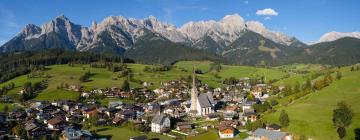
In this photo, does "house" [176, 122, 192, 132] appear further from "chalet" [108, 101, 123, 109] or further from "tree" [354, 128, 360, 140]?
"tree" [354, 128, 360, 140]

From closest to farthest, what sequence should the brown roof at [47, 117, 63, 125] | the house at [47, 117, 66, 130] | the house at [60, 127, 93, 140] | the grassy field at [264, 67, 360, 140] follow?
1. the grassy field at [264, 67, 360, 140]
2. the house at [60, 127, 93, 140]
3. the house at [47, 117, 66, 130]
4. the brown roof at [47, 117, 63, 125]

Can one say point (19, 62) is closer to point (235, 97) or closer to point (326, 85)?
point (235, 97)

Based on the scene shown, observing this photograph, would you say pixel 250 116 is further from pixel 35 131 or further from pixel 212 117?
pixel 35 131

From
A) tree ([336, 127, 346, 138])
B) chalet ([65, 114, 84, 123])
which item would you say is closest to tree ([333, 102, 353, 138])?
tree ([336, 127, 346, 138])

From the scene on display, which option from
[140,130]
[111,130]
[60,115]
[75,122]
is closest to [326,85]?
[140,130]

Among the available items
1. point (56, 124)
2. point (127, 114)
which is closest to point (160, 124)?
point (127, 114)

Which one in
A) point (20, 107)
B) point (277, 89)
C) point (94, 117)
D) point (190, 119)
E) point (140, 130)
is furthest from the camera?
point (277, 89)

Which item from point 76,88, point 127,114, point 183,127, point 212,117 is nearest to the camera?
point 183,127
